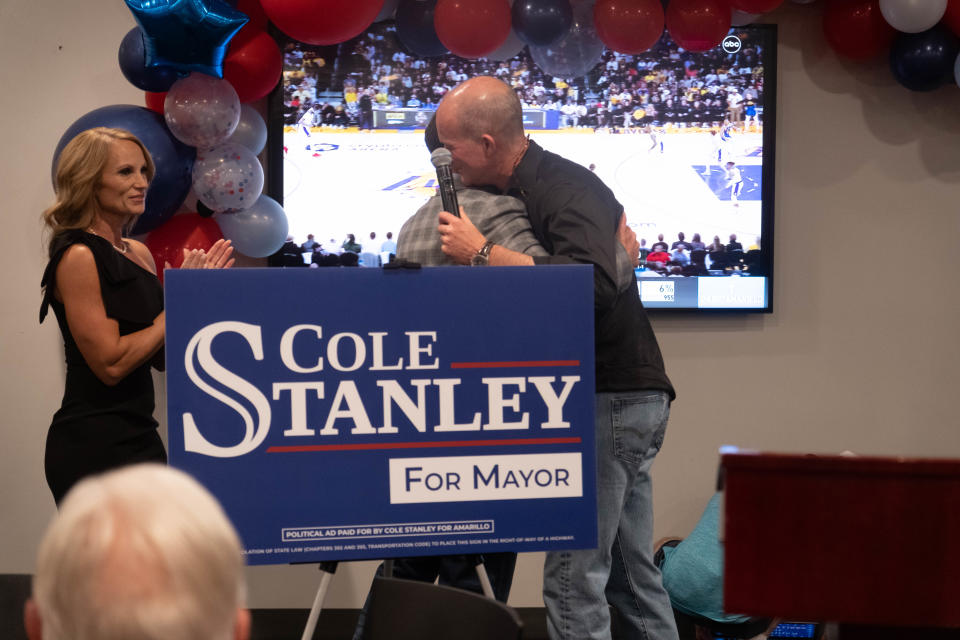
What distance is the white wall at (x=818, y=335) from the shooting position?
13.2ft

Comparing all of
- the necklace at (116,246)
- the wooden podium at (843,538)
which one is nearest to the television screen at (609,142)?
the necklace at (116,246)

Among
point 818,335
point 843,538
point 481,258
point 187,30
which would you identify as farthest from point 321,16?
point 843,538

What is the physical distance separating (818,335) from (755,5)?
1.46m

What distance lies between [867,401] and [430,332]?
2.93 m

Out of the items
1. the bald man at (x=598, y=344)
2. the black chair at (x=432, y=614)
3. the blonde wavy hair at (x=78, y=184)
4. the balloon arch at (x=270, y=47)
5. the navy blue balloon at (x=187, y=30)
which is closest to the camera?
the black chair at (x=432, y=614)

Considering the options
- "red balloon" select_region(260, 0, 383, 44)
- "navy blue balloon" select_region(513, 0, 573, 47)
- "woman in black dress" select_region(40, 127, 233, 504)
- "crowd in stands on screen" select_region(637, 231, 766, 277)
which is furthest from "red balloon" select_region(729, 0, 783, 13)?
"woman in black dress" select_region(40, 127, 233, 504)

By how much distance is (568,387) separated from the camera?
1.97 meters

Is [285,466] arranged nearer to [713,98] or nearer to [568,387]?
[568,387]

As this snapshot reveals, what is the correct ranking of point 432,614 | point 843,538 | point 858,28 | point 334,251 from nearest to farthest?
point 843,538
point 432,614
point 858,28
point 334,251

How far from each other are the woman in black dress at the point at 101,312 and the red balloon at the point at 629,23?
6.03 feet

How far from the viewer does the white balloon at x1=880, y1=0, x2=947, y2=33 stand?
3541 millimetres

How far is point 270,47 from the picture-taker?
3.57 metres

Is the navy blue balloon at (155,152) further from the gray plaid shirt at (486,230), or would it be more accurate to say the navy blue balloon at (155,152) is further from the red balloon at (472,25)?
the gray plaid shirt at (486,230)

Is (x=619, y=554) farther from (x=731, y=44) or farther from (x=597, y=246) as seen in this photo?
(x=731, y=44)
